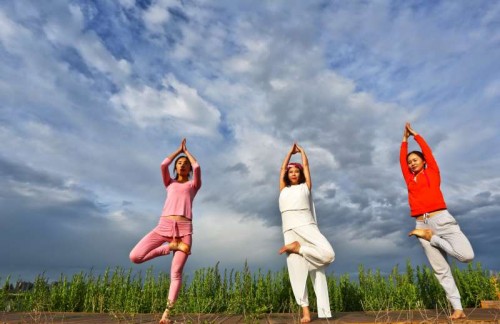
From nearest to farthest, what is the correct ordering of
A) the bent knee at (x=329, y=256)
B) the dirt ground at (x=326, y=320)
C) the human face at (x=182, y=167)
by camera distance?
the dirt ground at (x=326, y=320), the bent knee at (x=329, y=256), the human face at (x=182, y=167)

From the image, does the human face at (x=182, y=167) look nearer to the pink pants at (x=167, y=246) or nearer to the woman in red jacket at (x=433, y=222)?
the pink pants at (x=167, y=246)

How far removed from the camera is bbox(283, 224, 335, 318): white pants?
4.95 m

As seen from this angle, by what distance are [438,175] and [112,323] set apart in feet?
16.2

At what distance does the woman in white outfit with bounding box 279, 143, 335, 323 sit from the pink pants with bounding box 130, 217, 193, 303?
4.56ft

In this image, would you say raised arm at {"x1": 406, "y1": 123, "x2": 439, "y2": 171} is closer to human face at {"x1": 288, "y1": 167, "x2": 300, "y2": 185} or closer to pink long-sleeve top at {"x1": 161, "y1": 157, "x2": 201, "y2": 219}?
human face at {"x1": 288, "y1": 167, "x2": 300, "y2": 185}

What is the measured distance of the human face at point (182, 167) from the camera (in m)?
5.92

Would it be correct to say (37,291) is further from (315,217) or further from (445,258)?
(445,258)

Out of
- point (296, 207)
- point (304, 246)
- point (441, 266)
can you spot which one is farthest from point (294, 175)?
point (441, 266)

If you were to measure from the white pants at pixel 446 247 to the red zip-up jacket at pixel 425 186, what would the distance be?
0.17m

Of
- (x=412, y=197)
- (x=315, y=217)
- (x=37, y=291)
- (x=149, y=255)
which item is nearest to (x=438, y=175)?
(x=412, y=197)

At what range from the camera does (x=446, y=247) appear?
200 inches

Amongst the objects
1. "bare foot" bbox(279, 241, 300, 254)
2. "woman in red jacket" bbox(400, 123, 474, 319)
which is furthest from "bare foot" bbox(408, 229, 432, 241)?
"bare foot" bbox(279, 241, 300, 254)

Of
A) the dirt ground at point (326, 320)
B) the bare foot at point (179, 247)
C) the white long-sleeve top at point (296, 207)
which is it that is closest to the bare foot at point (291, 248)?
the white long-sleeve top at point (296, 207)

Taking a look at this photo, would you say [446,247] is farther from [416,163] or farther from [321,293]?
[321,293]
